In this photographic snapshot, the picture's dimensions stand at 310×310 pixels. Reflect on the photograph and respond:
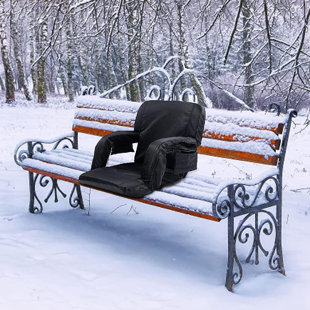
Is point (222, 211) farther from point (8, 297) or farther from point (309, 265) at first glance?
point (8, 297)

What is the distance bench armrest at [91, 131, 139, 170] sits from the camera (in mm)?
3826

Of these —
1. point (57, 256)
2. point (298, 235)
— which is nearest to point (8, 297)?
point (57, 256)

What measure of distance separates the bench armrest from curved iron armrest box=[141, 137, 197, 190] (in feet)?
1.67

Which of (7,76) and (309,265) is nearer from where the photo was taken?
(309,265)

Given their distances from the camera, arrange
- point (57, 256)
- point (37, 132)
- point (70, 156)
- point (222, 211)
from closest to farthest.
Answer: point (222, 211) < point (57, 256) < point (70, 156) < point (37, 132)

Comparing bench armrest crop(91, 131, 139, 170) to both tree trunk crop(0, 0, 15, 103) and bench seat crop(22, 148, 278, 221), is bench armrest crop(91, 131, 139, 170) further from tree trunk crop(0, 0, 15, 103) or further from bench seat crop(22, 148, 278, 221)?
tree trunk crop(0, 0, 15, 103)

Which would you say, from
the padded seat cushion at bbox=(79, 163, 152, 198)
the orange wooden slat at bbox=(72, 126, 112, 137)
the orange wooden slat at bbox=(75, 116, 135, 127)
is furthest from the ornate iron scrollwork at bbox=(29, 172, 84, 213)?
the padded seat cushion at bbox=(79, 163, 152, 198)

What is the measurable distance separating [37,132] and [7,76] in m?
6.89

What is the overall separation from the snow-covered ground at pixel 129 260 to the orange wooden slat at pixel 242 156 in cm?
74

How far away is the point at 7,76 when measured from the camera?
16.8 m

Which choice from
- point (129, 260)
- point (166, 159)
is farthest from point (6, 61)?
point (129, 260)

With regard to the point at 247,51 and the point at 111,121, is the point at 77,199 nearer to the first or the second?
the point at 111,121

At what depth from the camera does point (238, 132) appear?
3809 mm

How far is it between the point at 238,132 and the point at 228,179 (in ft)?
1.36
